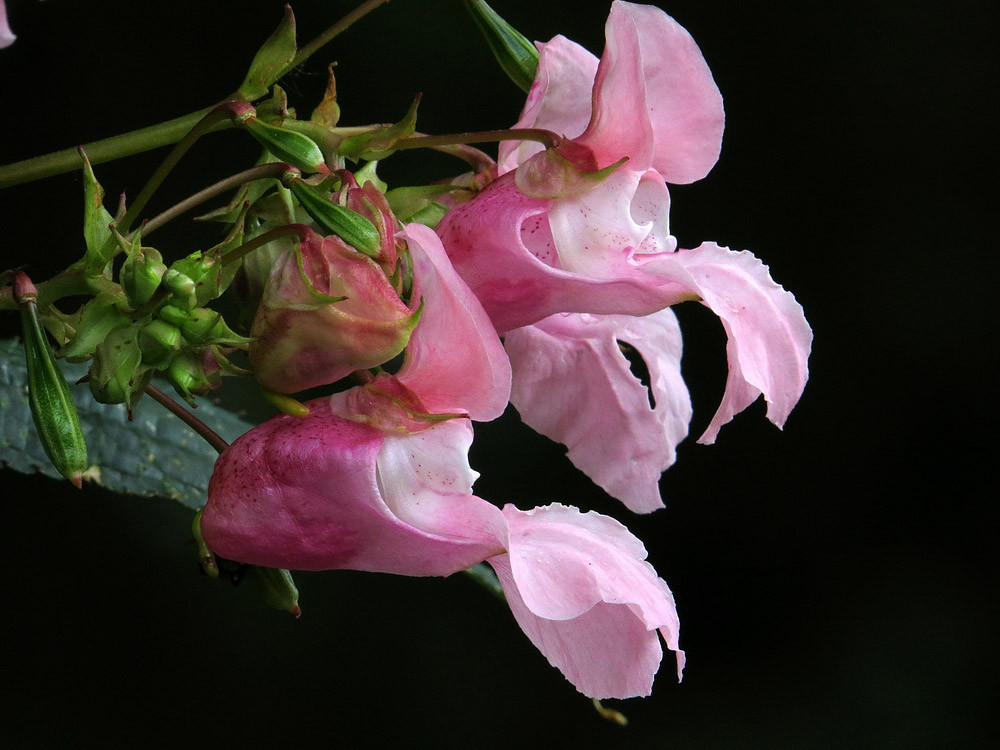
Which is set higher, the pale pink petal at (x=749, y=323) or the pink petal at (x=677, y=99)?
the pink petal at (x=677, y=99)

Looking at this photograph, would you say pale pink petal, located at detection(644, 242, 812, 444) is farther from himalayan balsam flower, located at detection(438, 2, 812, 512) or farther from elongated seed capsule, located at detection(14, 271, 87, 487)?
elongated seed capsule, located at detection(14, 271, 87, 487)

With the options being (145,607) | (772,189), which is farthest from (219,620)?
(772,189)

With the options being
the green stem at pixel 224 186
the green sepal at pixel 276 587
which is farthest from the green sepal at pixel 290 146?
the green sepal at pixel 276 587

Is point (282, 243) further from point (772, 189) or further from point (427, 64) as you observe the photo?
point (772, 189)

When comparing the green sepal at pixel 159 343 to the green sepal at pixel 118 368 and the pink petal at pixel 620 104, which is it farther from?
the pink petal at pixel 620 104

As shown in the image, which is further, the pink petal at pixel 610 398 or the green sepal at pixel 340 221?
the pink petal at pixel 610 398

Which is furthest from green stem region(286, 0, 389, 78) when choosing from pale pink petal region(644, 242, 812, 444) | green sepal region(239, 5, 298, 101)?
pale pink petal region(644, 242, 812, 444)
